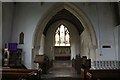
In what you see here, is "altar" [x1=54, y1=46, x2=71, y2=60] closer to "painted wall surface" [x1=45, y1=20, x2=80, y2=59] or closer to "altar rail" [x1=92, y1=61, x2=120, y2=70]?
"painted wall surface" [x1=45, y1=20, x2=80, y2=59]

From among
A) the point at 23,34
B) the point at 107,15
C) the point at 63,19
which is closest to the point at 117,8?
→ the point at 107,15

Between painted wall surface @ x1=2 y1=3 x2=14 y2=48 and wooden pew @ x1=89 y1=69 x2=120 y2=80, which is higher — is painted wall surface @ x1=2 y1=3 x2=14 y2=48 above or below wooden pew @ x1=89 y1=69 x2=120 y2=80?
above

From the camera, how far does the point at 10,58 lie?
8336 millimetres

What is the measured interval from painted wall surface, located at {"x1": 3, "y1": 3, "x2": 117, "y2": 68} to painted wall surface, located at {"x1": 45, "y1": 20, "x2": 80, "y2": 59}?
29.4 ft

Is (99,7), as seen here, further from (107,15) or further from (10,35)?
(10,35)

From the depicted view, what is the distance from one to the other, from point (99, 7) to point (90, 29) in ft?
4.57

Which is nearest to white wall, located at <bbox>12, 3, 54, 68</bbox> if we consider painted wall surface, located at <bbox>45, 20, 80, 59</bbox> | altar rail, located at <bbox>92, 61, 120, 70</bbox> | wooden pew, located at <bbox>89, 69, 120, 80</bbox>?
altar rail, located at <bbox>92, 61, 120, 70</bbox>

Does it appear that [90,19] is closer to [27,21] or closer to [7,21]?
[27,21]

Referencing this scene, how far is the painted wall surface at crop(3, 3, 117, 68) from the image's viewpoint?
360 inches

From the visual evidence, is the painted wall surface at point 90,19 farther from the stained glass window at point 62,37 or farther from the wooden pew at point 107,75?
the stained glass window at point 62,37

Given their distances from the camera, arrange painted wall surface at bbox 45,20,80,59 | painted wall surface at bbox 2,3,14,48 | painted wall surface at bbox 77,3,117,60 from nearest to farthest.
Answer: painted wall surface at bbox 2,3,14,48 → painted wall surface at bbox 77,3,117,60 → painted wall surface at bbox 45,20,80,59

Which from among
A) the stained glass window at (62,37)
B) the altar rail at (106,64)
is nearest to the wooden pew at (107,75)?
the altar rail at (106,64)

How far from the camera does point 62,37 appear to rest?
19672 millimetres

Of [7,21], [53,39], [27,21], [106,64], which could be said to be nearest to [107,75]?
[106,64]
